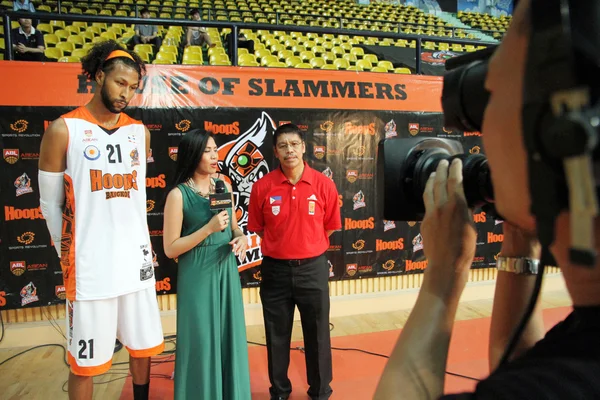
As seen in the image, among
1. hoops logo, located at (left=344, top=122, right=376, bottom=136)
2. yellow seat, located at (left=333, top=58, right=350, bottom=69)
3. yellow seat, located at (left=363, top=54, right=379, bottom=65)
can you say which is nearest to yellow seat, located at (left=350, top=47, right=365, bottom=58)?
yellow seat, located at (left=363, top=54, right=379, bottom=65)

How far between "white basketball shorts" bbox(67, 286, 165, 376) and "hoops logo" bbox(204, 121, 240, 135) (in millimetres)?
1669

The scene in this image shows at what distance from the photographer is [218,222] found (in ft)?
6.50

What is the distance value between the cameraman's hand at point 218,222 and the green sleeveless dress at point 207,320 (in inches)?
4.0

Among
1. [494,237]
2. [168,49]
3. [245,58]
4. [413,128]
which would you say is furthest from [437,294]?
[168,49]

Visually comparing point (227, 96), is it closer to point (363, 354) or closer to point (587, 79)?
point (363, 354)

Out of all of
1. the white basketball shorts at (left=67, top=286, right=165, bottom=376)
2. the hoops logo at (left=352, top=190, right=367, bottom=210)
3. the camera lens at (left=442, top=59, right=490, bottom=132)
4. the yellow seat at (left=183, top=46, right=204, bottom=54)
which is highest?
the yellow seat at (left=183, top=46, right=204, bottom=54)

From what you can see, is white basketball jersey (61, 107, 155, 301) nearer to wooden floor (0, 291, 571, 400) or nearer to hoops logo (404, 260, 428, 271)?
wooden floor (0, 291, 571, 400)

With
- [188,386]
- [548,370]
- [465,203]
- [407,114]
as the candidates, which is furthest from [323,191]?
[548,370]

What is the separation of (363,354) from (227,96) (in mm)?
2268

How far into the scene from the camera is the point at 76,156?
1853 mm

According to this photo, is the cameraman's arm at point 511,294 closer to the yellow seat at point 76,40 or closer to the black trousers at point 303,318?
the black trousers at point 303,318

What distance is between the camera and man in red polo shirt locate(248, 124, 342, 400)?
2455mm

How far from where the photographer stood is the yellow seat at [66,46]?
18.4 feet

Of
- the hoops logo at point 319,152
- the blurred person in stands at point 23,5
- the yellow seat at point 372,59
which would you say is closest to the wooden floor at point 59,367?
the hoops logo at point 319,152
